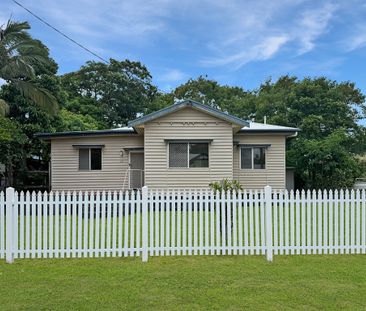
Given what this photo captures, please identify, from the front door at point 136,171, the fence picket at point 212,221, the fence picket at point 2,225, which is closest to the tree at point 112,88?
the front door at point 136,171

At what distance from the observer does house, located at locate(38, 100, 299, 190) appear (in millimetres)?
17484

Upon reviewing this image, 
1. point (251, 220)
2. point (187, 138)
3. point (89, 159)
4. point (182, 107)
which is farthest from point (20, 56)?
point (251, 220)

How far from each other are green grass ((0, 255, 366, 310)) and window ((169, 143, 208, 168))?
10.5m

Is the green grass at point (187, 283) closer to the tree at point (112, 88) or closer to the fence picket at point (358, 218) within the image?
the fence picket at point (358, 218)

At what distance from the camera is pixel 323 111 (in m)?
33.2

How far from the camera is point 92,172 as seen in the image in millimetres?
20297

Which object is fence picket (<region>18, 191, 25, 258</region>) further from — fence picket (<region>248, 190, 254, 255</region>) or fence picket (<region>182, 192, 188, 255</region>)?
fence picket (<region>248, 190, 254, 255</region>)

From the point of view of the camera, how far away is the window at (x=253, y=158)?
1970 cm

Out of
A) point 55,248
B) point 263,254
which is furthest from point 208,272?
point 55,248

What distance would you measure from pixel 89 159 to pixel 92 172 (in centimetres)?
71

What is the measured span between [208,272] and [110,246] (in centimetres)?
212

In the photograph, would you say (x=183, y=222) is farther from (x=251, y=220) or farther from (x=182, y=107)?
(x=182, y=107)

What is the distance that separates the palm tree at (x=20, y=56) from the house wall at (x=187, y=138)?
4.69 metres

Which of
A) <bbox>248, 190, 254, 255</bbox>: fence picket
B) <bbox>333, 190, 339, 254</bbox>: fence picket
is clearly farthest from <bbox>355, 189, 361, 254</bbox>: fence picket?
<bbox>248, 190, 254, 255</bbox>: fence picket
